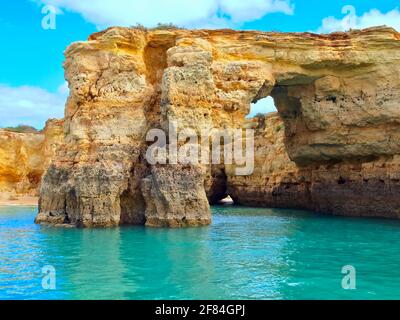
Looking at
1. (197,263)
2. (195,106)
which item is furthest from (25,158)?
(197,263)

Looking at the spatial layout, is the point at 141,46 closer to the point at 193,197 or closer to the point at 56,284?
the point at 193,197

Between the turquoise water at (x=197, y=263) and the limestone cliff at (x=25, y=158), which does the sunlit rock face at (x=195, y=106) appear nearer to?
the turquoise water at (x=197, y=263)

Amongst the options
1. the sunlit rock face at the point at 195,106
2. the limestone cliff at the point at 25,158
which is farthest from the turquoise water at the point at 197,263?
the limestone cliff at the point at 25,158

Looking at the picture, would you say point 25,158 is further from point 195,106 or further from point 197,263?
point 197,263

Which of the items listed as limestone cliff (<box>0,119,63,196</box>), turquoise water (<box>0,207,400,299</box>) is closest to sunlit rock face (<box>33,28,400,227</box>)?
turquoise water (<box>0,207,400,299</box>)

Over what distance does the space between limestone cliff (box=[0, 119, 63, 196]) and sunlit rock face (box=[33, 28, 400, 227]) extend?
2675 centimetres

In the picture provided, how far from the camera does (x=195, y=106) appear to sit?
19312 millimetres

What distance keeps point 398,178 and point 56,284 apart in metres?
19.6

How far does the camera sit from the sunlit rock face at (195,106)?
18.7m

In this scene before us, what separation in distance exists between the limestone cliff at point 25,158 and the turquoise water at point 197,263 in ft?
96.5

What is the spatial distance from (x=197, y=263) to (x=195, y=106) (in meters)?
9.25

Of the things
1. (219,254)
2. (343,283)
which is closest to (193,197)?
(219,254)
